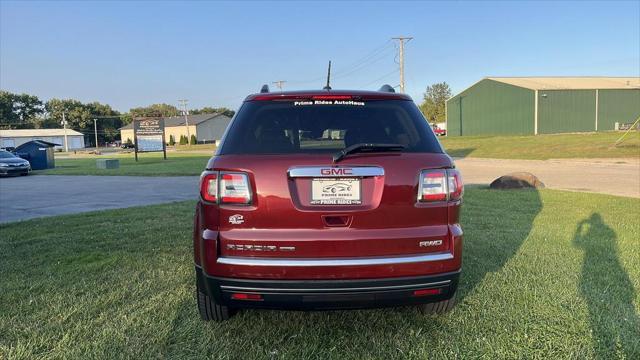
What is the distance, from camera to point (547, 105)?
4747cm

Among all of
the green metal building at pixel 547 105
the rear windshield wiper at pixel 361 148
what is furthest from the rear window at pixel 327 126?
the green metal building at pixel 547 105

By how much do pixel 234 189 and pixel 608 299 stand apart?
321 centimetres

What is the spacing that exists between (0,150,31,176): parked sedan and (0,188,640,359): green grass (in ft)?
59.1

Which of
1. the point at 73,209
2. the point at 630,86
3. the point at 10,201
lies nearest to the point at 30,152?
the point at 10,201

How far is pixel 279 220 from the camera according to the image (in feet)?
9.34

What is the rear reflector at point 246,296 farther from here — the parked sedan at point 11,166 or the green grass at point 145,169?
the parked sedan at point 11,166

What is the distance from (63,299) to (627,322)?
14.5 ft

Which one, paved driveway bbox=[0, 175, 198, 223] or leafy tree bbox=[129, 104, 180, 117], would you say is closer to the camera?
paved driveway bbox=[0, 175, 198, 223]

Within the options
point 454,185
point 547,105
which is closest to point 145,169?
point 454,185

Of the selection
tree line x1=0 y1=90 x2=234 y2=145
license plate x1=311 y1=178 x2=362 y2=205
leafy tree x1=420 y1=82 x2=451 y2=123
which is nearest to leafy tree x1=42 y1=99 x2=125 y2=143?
tree line x1=0 y1=90 x2=234 y2=145

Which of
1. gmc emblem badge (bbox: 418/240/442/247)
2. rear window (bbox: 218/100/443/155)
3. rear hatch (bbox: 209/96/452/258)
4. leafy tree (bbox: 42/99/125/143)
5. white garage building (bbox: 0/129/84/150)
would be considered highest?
leafy tree (bbox: 42/99/125/143)

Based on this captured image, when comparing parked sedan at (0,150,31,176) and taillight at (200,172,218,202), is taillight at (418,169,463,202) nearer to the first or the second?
taillight at (200,172,218,202)

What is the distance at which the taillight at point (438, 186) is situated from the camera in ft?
9.70

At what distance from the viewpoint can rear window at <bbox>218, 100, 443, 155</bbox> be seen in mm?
3096
